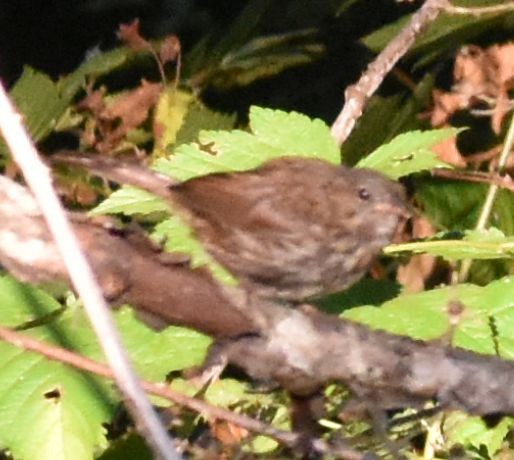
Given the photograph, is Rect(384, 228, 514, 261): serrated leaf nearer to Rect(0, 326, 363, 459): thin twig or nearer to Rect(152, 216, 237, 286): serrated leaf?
Rect(152, 216, 237, 286): serrated leaf

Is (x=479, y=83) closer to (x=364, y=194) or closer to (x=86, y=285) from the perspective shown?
(x=364, y=194)

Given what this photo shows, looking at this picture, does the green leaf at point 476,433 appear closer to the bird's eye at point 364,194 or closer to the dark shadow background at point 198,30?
the bird's eye at point 364,194

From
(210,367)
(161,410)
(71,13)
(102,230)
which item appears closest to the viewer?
(102,230)

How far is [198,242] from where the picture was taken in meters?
2.45

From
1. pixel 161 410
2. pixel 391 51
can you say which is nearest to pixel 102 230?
pixel 161 410

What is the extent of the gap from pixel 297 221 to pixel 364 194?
201 millimetres

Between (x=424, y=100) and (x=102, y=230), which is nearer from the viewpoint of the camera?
(x=102, y=230)

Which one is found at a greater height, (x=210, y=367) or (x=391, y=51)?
(x=391, y=51)

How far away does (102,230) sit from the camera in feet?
6.25

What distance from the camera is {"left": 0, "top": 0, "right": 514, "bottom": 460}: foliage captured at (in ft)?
6.74

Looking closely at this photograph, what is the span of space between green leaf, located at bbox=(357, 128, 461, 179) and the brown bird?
0.32 metres

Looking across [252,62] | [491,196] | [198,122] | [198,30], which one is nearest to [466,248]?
[491,196]

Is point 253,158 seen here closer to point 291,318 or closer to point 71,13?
point 291,318

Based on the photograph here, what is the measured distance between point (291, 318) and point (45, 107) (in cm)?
145
